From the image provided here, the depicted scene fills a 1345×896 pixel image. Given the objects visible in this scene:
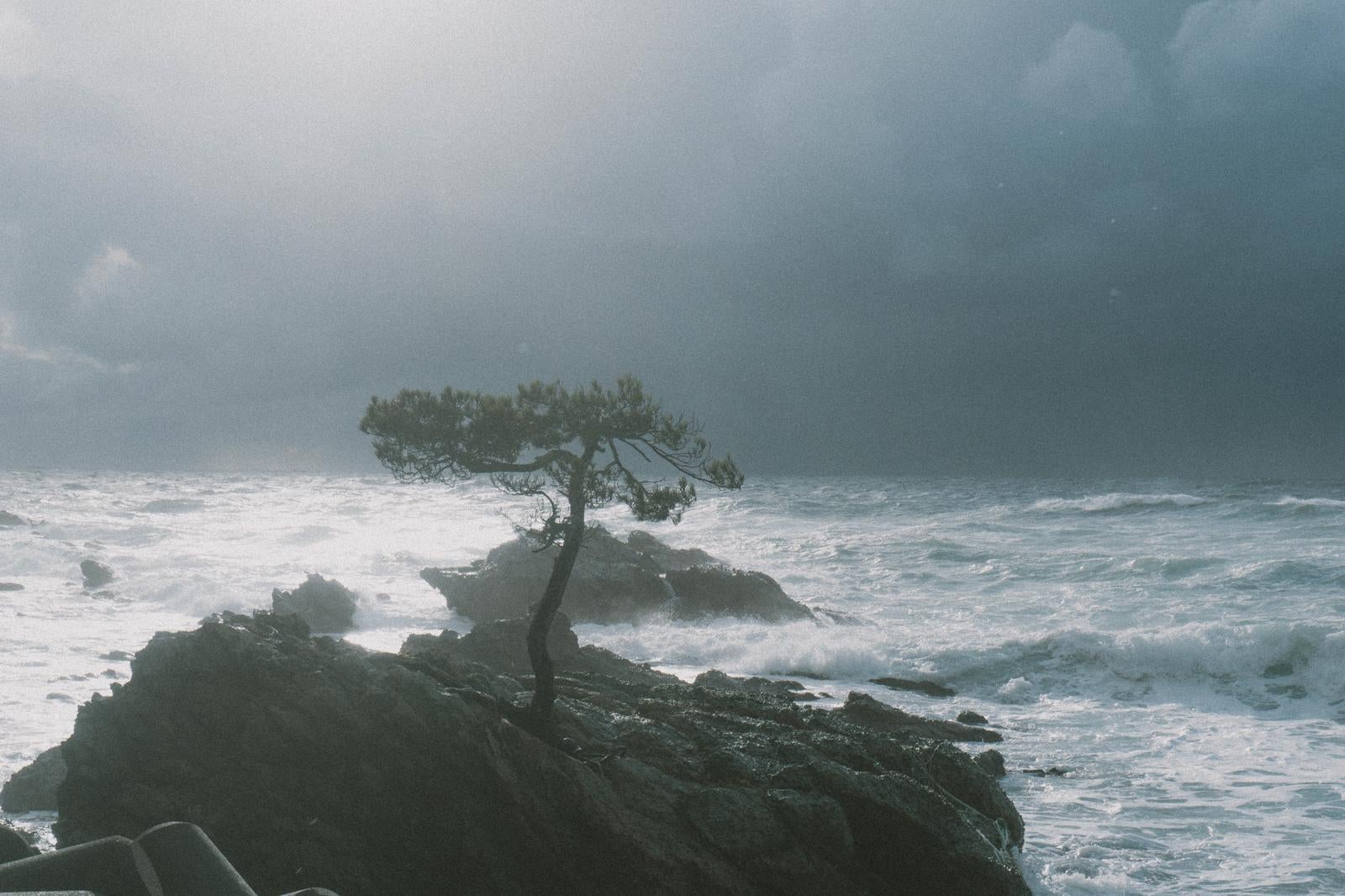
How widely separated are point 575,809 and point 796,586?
3334cm

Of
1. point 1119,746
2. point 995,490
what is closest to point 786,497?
point 995,490

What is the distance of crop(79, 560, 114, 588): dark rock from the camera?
37.9 m

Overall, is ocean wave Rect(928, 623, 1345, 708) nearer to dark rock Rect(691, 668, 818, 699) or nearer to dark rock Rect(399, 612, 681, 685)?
dark rock Rect(691, 668, 818, 699)

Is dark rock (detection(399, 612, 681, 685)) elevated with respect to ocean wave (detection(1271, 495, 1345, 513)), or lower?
lower

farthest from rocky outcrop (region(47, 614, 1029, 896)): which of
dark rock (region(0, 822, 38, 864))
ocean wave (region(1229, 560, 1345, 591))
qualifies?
ocean wave (region(1229, 560, 1345, 591))

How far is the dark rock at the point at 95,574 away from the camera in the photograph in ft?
124

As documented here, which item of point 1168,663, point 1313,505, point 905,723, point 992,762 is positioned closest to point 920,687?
point 905,723

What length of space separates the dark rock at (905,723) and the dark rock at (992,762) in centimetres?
153

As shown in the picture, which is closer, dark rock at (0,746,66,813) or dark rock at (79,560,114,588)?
dark rock at (0,746,66,813)

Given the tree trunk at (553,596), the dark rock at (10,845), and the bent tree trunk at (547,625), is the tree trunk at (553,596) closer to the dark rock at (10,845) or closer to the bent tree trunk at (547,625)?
the bent tree trunk at (547,625)

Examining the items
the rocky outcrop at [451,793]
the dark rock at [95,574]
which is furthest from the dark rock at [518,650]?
the dark rock at [95,574]

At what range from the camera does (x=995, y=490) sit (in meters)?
99.0

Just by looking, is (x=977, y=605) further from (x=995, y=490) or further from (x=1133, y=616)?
(x=995, y=490)

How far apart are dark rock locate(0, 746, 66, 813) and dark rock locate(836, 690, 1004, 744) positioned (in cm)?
1351
